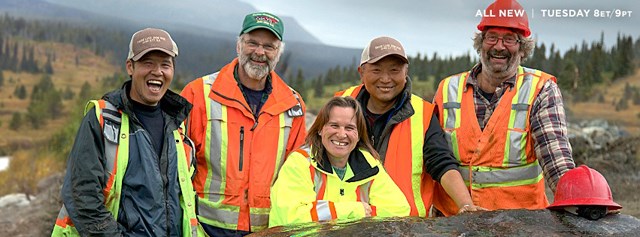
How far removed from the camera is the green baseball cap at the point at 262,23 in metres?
5.27

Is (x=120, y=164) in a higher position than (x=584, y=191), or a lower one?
higher

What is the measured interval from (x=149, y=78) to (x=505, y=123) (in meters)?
2.63

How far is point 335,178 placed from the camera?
4.32 m

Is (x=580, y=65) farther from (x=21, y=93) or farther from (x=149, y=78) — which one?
(x=21, y=93)

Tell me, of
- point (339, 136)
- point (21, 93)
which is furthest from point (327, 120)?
point (21, 93)

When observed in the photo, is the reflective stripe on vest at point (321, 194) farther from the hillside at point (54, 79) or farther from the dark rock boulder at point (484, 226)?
the hillside at point (54, 79)

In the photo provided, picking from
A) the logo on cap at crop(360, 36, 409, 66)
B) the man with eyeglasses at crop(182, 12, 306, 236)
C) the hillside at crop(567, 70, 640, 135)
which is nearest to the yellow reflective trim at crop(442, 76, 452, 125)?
the logo on cap at crop(360, 36, 409, 66)

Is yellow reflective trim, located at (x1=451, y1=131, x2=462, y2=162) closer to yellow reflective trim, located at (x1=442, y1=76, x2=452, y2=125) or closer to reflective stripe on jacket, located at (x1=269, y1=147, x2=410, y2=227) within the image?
yellow reflective trim, located at (x1=442, y1=76, x2=452, y2=125)

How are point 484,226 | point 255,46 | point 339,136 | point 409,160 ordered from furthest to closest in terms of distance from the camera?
point 255,46, point 409,160, point 339,136, point 484,226

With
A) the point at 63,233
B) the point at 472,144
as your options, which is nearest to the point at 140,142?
the point at 63,233

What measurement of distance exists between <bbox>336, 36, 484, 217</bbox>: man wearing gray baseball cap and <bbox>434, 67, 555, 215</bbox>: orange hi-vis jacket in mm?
191

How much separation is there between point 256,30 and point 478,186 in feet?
7.09

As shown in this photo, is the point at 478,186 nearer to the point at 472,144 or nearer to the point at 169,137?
the point at 472,144

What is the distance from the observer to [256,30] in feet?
17.5
